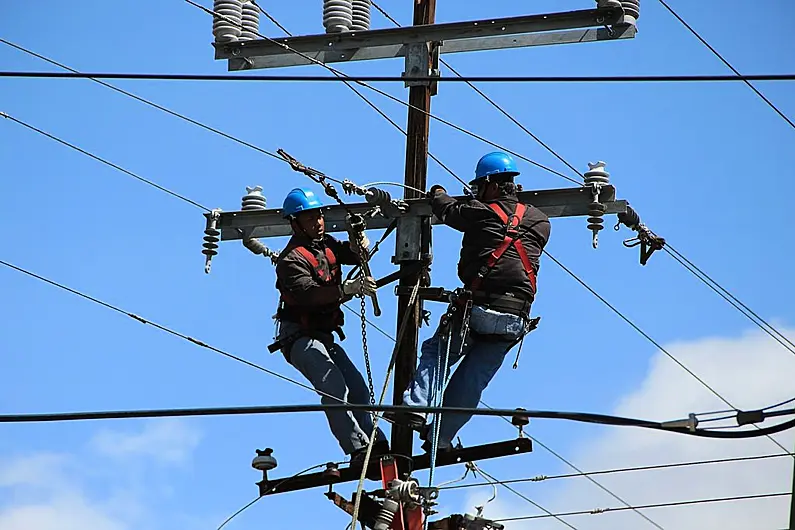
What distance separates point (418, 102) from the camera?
12492 millimetres

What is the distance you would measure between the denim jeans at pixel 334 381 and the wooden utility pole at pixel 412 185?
25 centimetres

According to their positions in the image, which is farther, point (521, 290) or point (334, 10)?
point (334, 10)

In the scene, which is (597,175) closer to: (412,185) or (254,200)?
(412,185)

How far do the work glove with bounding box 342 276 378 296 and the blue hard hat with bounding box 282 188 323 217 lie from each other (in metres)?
0.75

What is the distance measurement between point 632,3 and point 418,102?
1702 mm

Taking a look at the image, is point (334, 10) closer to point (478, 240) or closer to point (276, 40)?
point (276, 40)

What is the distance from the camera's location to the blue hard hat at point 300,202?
12500 mm

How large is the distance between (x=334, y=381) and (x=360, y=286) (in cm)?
71

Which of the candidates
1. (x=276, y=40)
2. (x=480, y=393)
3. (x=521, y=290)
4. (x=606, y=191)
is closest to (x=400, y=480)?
(x=480, y=393)

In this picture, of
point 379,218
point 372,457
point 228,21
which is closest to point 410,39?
point 379,218

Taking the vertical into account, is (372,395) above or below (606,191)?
below

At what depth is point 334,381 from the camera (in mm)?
12094

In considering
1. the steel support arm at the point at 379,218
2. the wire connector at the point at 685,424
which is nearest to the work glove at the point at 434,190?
the steel support arm at the point at 379,218

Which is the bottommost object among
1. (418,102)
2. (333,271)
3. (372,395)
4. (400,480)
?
Answer: (400,480)
